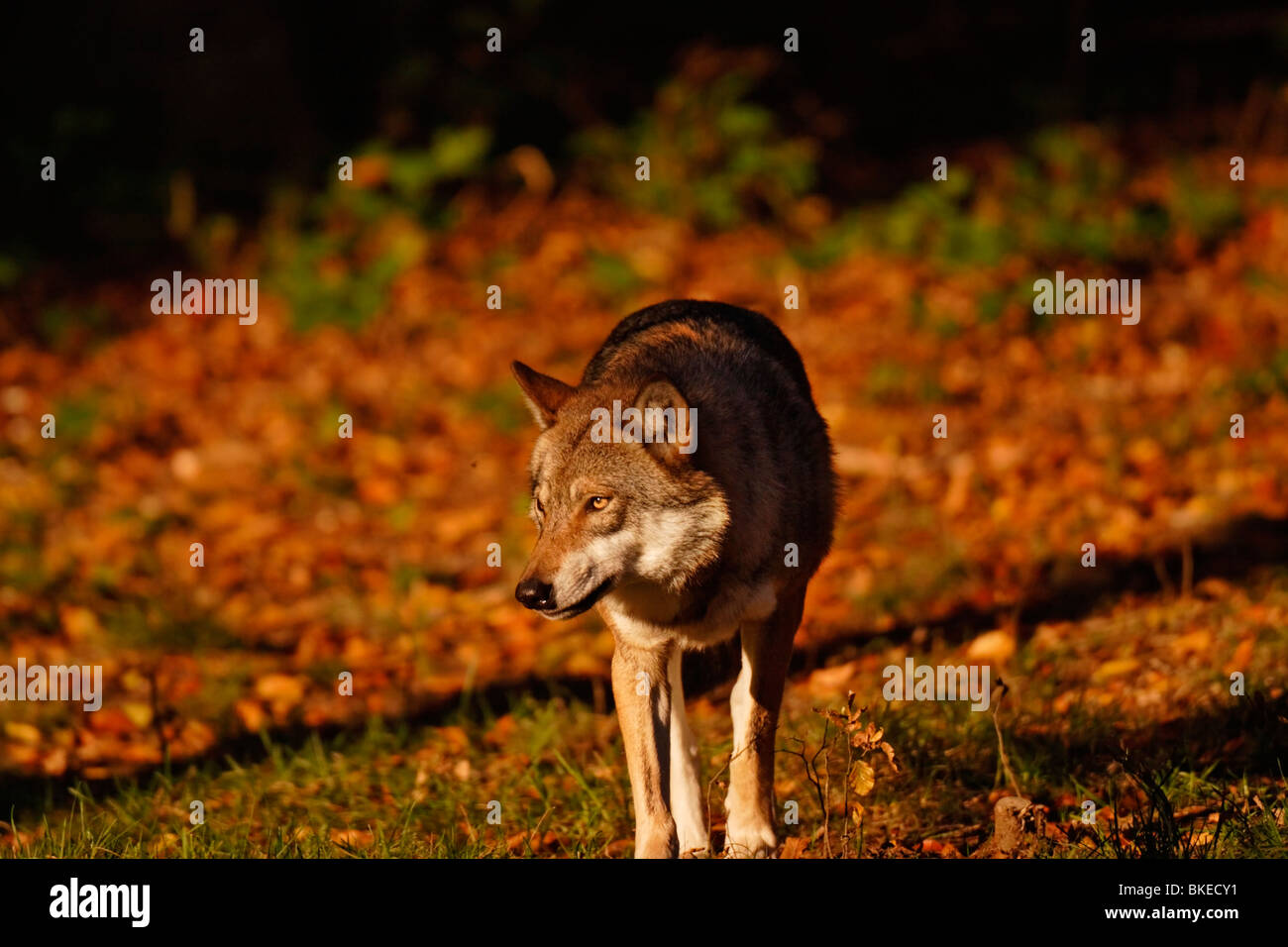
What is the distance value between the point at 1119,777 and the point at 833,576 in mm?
3094

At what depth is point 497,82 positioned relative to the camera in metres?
14.8

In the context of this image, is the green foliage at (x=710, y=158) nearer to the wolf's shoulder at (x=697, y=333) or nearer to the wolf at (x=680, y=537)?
the wolf's shoulder at (x=697, y=333)

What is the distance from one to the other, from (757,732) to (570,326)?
25.5 ft

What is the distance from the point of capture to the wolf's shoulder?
541cm

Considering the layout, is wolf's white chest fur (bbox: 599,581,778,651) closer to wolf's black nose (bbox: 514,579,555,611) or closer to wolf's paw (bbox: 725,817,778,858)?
wolf's black nose (bbox: 514,579,555,611)

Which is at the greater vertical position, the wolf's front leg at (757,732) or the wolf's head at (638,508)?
the wolf's head at (638,508)

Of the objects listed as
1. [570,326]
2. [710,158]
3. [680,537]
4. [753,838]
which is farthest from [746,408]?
[710,158]

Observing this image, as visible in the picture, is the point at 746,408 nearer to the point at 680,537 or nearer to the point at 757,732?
the point at 680,537

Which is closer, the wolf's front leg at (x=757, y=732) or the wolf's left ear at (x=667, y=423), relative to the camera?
the wolf's left ear at (x=667, y=423)

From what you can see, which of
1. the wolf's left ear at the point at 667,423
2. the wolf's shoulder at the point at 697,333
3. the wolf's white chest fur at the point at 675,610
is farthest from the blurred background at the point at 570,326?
the wolf's left ear at the point at 667,423

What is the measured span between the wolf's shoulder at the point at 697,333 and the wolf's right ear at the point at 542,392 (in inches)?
11.6

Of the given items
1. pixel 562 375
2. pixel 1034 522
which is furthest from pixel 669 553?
pixel 562 375

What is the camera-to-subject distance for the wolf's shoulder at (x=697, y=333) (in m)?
5.41

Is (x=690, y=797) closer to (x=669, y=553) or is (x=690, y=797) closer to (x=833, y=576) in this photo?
(x=669, y=553)
